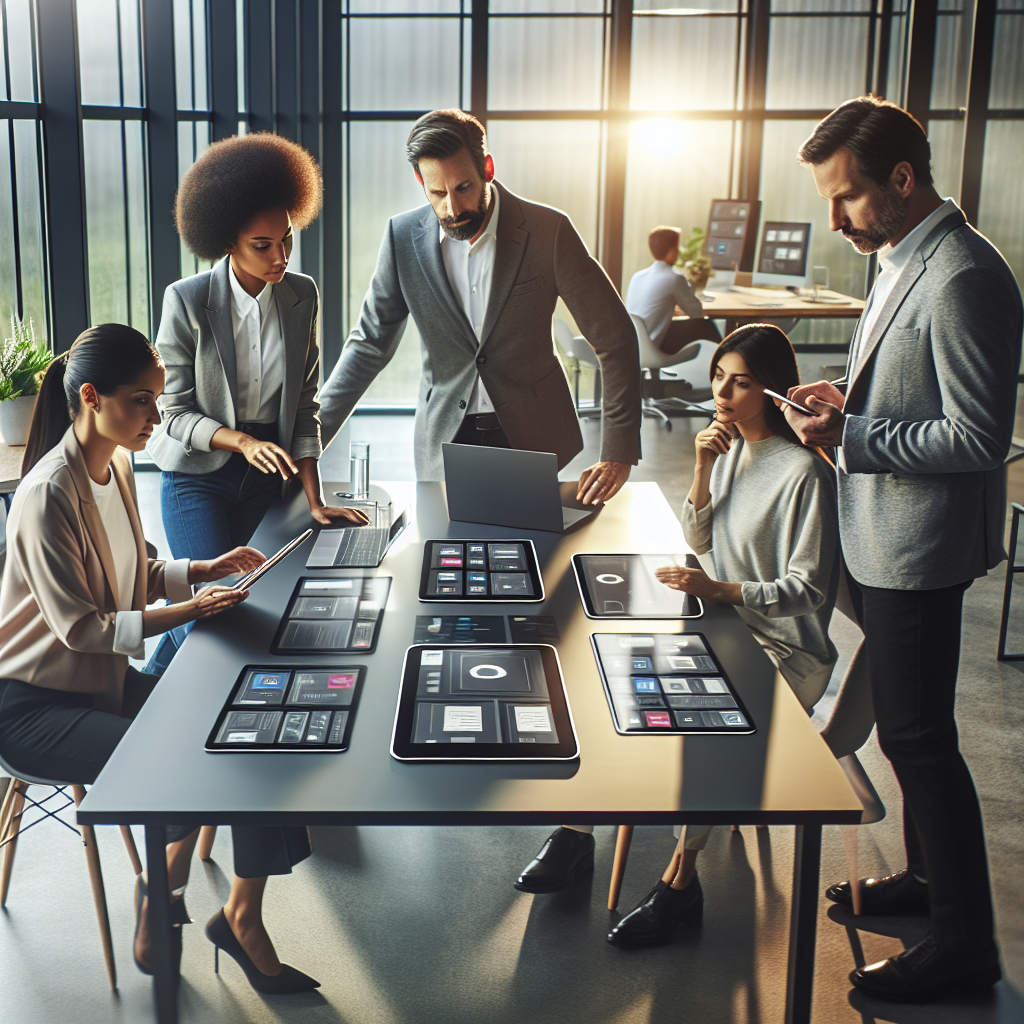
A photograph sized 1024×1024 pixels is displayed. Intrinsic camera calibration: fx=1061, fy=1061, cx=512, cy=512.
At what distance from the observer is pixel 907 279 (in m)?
1.87

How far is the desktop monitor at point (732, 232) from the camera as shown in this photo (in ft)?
27.4

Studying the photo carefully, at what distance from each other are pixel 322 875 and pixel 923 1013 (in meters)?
1.31

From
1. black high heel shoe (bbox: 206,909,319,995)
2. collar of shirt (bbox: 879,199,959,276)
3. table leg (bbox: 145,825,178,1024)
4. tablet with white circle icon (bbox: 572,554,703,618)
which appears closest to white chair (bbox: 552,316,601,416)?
tablet with white circle icon (bbox: 572,554,703,618)

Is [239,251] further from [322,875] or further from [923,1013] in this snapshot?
[923,1013]

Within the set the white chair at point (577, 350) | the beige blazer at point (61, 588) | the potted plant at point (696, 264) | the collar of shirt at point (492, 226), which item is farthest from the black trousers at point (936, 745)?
the potted plant at point (696, 264)

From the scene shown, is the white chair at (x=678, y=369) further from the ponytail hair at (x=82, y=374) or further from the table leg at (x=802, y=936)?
the table leg at (x=802, y=936)

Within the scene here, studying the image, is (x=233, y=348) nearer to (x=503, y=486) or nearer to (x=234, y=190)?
(x=234, y=190)

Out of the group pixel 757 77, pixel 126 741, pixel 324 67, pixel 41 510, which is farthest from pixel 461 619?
pixel 757 77

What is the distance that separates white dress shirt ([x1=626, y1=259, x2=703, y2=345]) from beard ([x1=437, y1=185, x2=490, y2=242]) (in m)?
4.77

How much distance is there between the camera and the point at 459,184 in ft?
8.19

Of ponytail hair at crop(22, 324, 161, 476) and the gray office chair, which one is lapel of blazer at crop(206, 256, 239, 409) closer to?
ponytail hair at crop(22, 324, 161, 476)

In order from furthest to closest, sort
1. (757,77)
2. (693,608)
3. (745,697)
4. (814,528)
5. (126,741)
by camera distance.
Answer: (757,77) → (814,528) → (693,608) → (745,697) → (126,741)

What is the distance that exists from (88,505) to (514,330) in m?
1.19

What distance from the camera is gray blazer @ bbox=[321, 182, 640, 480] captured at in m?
2.72
